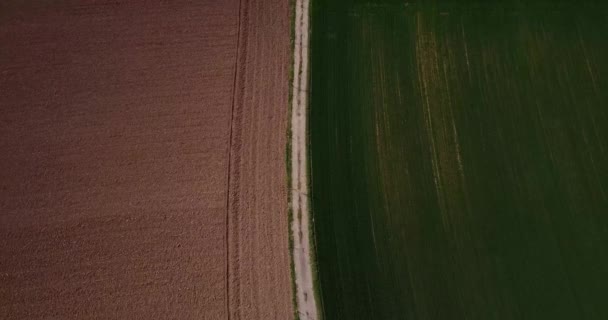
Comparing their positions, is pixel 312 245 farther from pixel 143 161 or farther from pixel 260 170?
pixel 143 161

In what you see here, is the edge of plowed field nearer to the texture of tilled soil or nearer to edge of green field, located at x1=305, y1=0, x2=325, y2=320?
edge of green field, located at x1=305, y1=0, x2=325, y2=320

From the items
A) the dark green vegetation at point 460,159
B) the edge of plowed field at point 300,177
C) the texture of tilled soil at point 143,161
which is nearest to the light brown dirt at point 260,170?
the texture of tilled soil at point 143,161

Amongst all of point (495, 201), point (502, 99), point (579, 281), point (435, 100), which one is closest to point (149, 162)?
point (435, 100)

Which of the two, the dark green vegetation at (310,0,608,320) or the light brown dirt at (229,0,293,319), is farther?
the light brown dirt at (229,0,293,319)

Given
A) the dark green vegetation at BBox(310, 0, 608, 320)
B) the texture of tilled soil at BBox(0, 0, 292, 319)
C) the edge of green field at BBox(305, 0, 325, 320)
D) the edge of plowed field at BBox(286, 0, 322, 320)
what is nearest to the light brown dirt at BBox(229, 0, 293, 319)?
the texture of tilled soil at BBox(0, 0, 292, 319)
